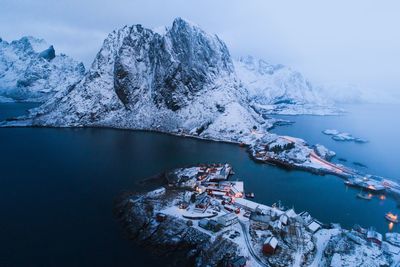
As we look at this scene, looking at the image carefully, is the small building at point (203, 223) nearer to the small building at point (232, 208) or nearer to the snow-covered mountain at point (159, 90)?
the small building at point (232, 208)

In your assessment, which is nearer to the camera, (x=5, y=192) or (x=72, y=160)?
(x=5, y=192)

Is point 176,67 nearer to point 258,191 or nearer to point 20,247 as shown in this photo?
point 258,191

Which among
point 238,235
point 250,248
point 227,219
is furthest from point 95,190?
point 250,248

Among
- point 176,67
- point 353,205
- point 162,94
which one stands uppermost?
point 176,67

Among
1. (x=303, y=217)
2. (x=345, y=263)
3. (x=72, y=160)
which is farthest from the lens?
(x=72, y=160)

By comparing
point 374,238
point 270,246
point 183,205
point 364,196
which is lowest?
point 364,196

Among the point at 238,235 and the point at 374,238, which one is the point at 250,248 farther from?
the point at 374,238

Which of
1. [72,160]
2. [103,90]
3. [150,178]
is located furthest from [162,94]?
[150,178]
